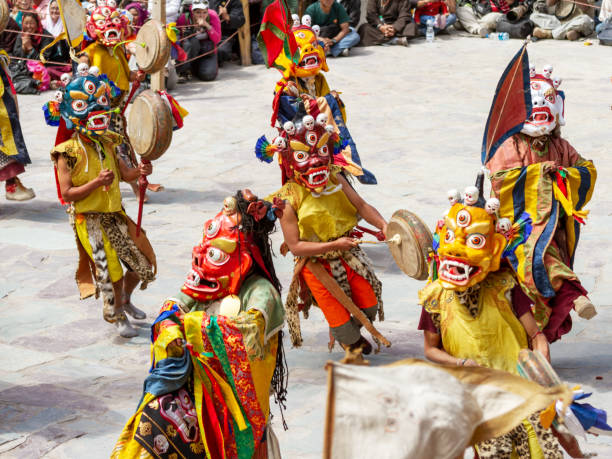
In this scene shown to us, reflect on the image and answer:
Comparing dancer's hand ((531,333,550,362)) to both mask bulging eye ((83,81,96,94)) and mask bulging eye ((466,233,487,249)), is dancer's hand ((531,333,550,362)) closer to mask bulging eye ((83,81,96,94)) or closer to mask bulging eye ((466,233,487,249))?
mask bulging eye ((466,233,487,249))

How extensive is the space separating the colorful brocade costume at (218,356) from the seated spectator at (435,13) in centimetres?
1255

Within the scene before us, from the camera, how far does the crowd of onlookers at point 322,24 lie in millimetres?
14359

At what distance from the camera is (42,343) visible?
7.05 meters

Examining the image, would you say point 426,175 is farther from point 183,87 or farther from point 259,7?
point 259,7

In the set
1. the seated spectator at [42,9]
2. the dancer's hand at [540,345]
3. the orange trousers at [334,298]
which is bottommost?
the orange trousers at [334,298]

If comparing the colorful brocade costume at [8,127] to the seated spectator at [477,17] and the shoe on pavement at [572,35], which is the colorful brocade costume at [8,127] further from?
the shoe on pavement at [572,35]

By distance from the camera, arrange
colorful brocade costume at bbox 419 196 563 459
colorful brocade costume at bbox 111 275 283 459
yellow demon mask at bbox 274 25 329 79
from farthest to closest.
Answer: yellow demon mask at bbox 274 25 329 79, colorful brocade costume at bbox 419 196 563 459, colorful brocade costume at bbox 111 275 283 459

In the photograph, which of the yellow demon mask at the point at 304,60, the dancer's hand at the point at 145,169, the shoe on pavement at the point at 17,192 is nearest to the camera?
the dancer's hand at the point at 145,169

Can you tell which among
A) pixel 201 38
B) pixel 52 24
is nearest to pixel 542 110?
pixel 201 38

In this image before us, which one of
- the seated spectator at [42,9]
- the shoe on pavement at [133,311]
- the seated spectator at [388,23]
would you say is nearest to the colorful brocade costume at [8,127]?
the shoe on pavement at [133,311]

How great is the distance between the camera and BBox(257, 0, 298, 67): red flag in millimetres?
8117

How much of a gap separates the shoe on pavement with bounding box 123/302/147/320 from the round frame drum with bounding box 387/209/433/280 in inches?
99.0

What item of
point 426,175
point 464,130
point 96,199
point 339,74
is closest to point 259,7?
point 339,74

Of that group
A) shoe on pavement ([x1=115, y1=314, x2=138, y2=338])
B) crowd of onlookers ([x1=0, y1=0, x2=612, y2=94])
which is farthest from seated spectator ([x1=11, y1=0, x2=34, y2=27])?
shoe on pavement ([x1=115, y1=314, x2=138, y2=338])
